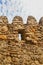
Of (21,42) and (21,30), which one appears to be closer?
(21,42)

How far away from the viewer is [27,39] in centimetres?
2356

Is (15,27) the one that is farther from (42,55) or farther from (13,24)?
(42,55)

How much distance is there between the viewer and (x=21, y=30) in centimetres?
2375

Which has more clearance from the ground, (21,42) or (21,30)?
(21,30)

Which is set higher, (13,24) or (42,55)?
(13,24)

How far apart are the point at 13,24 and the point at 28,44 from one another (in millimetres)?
1251

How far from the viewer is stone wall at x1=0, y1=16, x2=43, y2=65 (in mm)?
22781

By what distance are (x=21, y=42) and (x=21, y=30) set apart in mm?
691

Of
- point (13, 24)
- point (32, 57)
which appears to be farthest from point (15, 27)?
point (32, 57)

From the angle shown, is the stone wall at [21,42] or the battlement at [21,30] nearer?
the stone wall at [21,42]

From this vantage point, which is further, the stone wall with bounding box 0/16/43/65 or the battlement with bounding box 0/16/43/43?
the battlement with bounding box 0/16/43/43

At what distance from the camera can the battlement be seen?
23469 millimetres

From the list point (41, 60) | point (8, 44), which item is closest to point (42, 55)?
point (41, 60)

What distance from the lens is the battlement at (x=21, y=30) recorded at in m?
23.5
